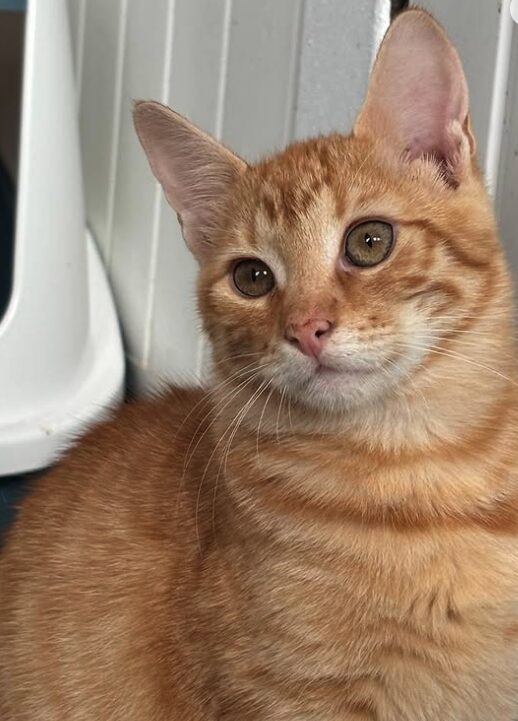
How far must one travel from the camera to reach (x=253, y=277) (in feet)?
3.49

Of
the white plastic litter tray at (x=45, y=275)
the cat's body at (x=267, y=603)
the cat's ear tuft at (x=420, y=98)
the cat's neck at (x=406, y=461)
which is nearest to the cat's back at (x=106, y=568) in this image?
the cat's body at (x=267, y=603)

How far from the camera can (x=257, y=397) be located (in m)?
1.06

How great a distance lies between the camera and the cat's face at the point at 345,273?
0.94 metres

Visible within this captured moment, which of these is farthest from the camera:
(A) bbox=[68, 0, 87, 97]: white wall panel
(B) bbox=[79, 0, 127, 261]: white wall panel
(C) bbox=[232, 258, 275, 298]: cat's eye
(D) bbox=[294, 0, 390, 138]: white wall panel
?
(A) bbox=[68, 0, 87, 97]: white wall panel

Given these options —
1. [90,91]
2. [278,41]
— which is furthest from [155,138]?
[90,91]

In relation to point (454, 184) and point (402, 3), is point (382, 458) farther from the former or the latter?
point (402, 3)

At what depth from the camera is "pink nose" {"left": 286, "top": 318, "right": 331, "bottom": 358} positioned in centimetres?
92


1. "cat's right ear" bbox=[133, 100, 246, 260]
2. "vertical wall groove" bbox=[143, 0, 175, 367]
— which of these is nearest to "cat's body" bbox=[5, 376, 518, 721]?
"cat's right ear" bbox=[133, 100, 246, 260]

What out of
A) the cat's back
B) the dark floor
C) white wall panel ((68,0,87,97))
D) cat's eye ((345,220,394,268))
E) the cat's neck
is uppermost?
white wall panel ((68,0,87,97))

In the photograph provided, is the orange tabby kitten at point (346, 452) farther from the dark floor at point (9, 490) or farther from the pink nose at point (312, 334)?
the dark floor at point (9, 490)

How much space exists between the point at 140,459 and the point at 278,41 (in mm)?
620

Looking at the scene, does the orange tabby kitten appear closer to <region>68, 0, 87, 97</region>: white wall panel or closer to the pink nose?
the pink nose

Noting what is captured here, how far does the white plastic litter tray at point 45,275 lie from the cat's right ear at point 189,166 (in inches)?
19.2

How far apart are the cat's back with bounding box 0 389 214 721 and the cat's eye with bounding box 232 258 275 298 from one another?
0.70 feet
